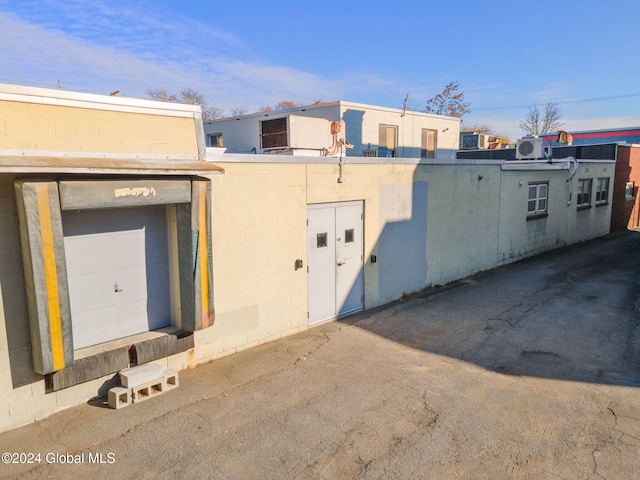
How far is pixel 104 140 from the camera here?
645cm

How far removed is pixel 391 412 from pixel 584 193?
60.4 feet

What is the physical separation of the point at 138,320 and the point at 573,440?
610 cm

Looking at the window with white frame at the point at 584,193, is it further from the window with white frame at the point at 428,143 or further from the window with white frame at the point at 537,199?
the window with white frame at the point at 428,143

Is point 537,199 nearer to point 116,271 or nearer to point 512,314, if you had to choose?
point 512,314

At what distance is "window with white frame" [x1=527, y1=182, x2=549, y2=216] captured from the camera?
56.3 feet

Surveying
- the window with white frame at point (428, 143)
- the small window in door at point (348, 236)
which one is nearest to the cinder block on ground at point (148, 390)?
the small window in door at point (348, 236)

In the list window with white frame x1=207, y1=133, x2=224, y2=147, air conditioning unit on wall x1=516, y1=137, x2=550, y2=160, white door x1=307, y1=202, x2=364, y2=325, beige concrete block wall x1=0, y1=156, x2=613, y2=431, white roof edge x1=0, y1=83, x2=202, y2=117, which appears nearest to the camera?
white roof edge x1=0, y1=83, x2=202, y2=117

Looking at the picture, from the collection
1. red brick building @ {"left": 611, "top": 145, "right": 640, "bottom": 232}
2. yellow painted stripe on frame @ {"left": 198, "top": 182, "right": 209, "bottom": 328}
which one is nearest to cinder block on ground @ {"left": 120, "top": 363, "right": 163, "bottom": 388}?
yellow painted stripe on frame @ {"left": 198, "top": 182, "right": 209, "bottom": 328}

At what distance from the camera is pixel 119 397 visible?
6.42 meters

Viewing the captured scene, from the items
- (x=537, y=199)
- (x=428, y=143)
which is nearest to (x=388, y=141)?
(x=428, y=143)

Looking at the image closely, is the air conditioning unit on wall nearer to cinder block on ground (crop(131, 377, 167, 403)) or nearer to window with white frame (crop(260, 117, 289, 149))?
window with white frame (crop(260, 117, 289, 149))

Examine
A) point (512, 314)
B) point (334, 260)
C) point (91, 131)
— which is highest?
point (91, 131)

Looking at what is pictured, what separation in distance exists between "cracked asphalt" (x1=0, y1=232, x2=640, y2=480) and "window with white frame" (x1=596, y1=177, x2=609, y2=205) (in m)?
14.0

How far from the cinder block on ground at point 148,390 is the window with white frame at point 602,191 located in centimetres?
2150
